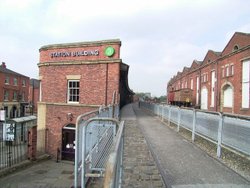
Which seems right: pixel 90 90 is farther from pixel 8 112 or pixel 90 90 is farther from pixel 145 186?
pixel 8 112

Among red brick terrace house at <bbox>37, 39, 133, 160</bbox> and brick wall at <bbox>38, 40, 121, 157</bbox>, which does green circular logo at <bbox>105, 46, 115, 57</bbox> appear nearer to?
red brick terrace house at <bbox>37, 39, 133, 160</bbox>

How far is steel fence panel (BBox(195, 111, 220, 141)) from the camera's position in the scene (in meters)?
7.19

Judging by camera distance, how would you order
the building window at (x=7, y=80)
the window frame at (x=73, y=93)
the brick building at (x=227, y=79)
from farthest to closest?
the building window at (x=7, y=80)
the brick building at (x=227, y=79)
the window frame at (x=73, y=93)

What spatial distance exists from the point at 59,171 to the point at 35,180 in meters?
2.60

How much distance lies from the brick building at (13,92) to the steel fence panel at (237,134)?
4162 centimetres

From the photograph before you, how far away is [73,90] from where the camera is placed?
58.4 ft

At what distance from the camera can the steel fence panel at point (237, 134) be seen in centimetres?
547

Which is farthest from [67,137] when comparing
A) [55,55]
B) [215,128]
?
[215,128]

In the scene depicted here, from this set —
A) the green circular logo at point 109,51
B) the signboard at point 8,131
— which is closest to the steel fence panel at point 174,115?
the green circular logo at point 109,51

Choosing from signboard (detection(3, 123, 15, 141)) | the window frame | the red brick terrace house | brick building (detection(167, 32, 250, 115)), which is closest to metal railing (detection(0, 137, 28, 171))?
signboard (detection(3, 123, 15, 141))

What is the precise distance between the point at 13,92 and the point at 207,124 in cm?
4615

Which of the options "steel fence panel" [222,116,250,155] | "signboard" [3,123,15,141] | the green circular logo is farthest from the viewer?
"signboard" [3,123,15,141]

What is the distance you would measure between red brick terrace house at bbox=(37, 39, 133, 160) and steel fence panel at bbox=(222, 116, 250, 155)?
35.5 ft

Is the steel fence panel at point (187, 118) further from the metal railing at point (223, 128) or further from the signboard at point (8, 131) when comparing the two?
the signboard at point (8, 131)
